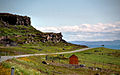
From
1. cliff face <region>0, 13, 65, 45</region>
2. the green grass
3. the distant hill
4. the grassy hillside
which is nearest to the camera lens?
the grassy hillside

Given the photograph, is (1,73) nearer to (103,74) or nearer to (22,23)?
(103,74)

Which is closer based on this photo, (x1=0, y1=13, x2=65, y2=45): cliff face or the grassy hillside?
the grassy hillside

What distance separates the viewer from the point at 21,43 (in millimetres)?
119562

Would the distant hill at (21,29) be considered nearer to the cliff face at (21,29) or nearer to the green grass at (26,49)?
the cliff face at (21,29)

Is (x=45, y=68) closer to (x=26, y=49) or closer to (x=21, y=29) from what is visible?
(x=26, y=49)

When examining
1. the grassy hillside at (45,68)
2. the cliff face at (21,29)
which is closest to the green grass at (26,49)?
the grassy hillside at (45,68)

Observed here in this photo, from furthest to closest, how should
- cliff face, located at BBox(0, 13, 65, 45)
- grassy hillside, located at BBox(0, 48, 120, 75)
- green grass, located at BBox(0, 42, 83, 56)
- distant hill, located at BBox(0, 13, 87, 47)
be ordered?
cliff face, located at BBox(0, 13, 65, 45), distant hill, located at BBox(0, 13, 87, 47), green grass, located at BBox(0, 42, 83, 56), grassy hillside, located at BBox(0, 48, 120, 75)

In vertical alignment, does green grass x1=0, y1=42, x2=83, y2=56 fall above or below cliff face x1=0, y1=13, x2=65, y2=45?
below

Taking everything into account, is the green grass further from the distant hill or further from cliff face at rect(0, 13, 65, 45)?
Result: cliff face at rect(0, 13, 65, 45)

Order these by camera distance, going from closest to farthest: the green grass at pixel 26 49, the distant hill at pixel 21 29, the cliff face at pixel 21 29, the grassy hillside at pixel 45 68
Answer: the grassy hillside at pixel 45 68
the green grass at pixel 26 49
the distant hill at pixel 21 29
the cliff face at pixel 21 29

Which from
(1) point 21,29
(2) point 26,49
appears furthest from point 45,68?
(1) point 21,29

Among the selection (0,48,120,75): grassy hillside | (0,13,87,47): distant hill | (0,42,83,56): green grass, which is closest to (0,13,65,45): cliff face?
(0,13,87,47): distant hill

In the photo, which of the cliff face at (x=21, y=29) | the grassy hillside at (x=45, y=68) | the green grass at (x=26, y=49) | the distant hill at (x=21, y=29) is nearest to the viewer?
the grassy hillside at (x=45, y=68)

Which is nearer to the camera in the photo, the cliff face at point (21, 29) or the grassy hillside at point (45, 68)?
the grassy hillside at point (45, 68)
